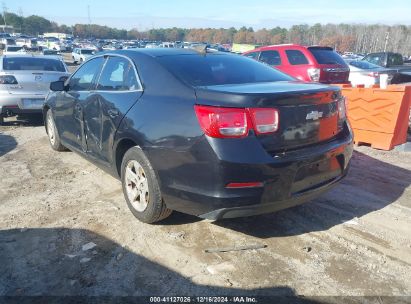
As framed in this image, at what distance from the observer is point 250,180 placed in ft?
9.31

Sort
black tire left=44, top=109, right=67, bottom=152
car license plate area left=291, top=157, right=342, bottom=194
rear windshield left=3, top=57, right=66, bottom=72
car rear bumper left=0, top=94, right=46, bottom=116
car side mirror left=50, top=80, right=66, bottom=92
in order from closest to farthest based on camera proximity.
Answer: car license plate area left=291, top=157, right=342, bottom=194
car side mirror left=50, top=80, right=66, bottom=92
black tire left=44, top=109, right=67, bottom=152
car rear bumper left=0, top=94, right=46, bottom=116
rear windshield left=3, top=57, right=66, bottom=72

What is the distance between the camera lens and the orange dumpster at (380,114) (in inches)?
245

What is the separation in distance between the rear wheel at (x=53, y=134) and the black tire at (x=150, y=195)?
2683 millimetres

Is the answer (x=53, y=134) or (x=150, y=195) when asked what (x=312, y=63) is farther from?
(x=150, y=195)

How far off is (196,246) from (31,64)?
7.22 meters

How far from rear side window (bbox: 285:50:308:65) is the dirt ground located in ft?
20.2

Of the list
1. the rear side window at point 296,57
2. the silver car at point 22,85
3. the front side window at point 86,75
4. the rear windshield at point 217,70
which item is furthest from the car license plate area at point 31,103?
the rear side window at point 296,57

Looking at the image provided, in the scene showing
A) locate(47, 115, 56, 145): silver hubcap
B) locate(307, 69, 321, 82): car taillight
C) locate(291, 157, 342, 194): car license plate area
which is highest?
locate(307, 69, 321, 82): car taillight

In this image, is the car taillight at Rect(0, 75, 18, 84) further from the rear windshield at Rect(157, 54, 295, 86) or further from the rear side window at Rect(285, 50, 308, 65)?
the rear side window at Rect(285, 50, 308, 65)

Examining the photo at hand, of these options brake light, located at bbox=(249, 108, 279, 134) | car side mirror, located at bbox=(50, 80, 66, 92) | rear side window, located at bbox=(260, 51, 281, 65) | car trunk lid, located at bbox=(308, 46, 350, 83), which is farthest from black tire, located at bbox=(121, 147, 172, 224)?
rear side window, located at bbox=(260, 51, 281, 65)

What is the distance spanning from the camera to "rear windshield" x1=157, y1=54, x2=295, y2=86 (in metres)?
3.42

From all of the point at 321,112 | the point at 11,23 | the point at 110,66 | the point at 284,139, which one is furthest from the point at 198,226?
the point at 11,23

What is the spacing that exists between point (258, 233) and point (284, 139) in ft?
3.48

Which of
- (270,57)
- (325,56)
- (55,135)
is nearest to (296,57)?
(325,56)
